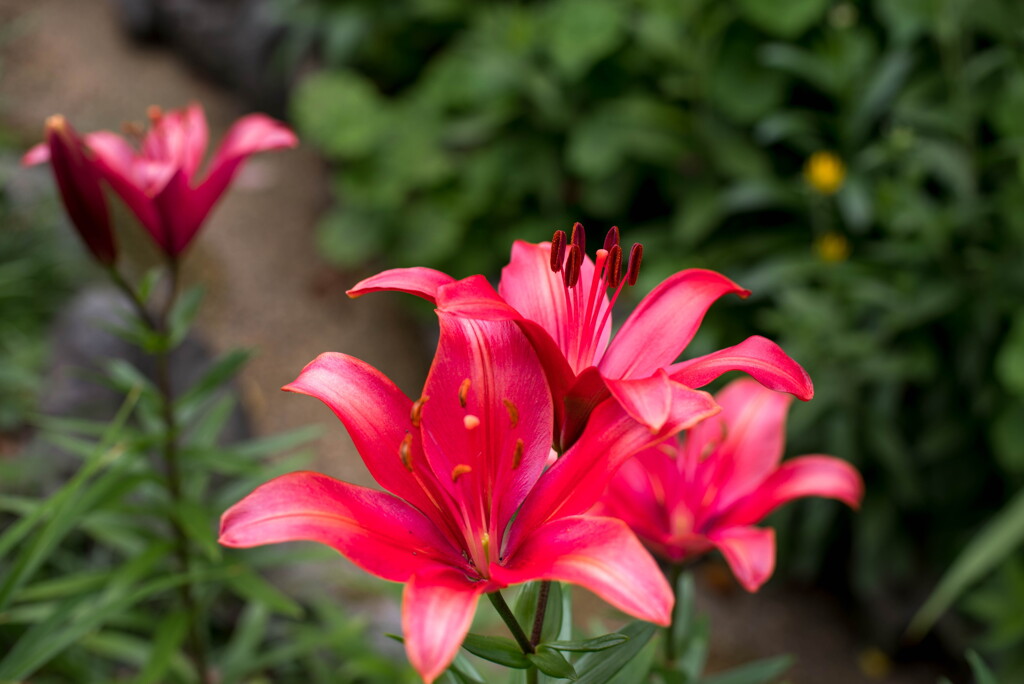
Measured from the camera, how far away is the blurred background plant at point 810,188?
210 cm

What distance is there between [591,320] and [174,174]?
0.71 m

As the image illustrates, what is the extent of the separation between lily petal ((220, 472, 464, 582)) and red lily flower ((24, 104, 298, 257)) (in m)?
0.69

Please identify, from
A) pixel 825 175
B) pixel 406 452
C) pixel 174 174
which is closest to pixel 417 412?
pixel 406 452

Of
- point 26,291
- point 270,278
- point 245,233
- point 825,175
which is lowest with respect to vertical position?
point 270,278

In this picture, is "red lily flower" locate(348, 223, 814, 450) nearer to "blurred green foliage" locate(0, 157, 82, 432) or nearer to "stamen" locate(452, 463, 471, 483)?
"stamen" locate(452, 463, 471, 483)

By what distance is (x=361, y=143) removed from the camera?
3.16 meters

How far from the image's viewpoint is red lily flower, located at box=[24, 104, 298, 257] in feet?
3.85

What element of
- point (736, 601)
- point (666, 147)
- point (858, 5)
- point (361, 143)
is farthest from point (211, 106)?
point (736, 601)

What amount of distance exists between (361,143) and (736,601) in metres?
2.04

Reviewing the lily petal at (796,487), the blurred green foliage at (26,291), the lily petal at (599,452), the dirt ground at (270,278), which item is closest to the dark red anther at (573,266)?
the lily petal at (599,452)

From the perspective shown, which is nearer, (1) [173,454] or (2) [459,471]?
(2) [459,471]

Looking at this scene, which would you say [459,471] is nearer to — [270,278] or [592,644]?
[592,644]

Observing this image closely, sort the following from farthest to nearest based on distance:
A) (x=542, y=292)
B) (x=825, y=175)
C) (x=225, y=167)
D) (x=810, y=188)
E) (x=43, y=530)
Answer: (x=810, y=188)
(x=825, y=175)
(x=225, y=167)
(x=43, y=530)
(x=542, y=292)

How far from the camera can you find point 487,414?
692 mm
